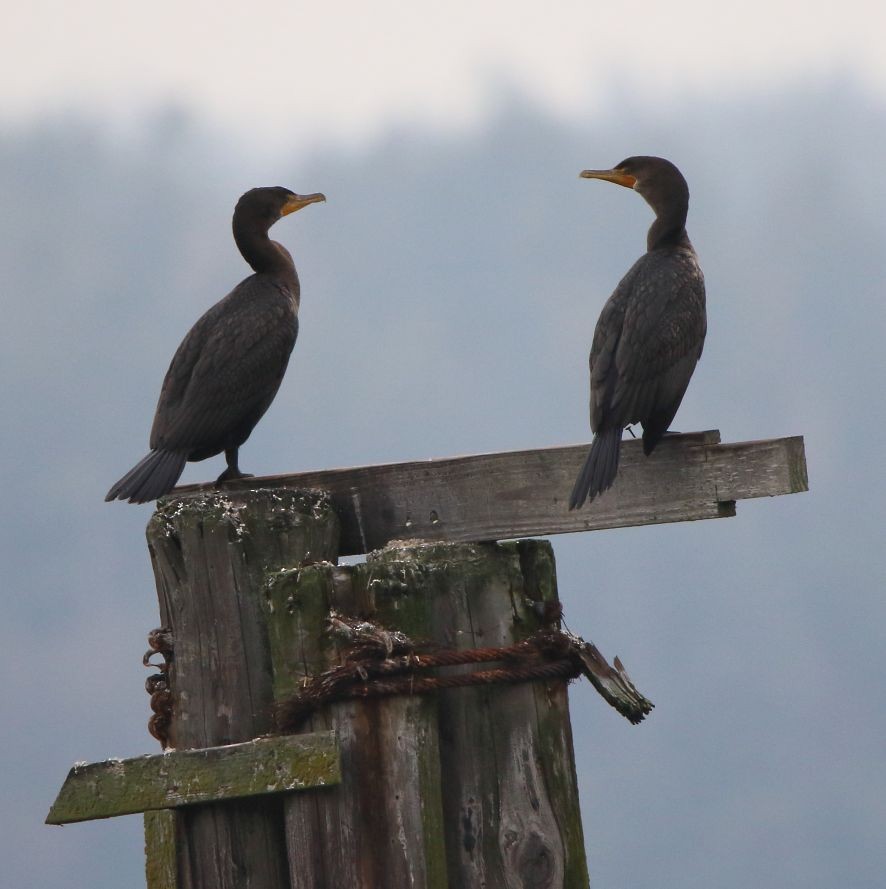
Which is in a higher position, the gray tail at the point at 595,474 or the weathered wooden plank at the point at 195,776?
the gray tail at the point at 595,474

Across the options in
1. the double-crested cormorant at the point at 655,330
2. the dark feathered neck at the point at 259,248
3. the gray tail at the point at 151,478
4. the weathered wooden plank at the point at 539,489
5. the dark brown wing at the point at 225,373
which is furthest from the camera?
the dark feathered neck at the point at 259,248

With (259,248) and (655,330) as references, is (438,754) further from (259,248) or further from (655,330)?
(259,248)

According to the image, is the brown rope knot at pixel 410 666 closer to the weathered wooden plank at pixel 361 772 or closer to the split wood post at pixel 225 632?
the weathered wooden plank at pixel 361 772

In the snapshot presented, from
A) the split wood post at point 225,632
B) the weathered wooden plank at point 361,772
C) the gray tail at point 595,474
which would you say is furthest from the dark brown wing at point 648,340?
the weathered wooden plank at point 361,772

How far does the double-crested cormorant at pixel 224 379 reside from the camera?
476cm

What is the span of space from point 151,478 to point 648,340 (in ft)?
5.63

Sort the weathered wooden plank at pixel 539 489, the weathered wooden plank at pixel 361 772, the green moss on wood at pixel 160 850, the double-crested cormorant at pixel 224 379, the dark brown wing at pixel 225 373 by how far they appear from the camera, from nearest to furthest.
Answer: the weathered wooden plank at pixel 361 772, the green moss on wood at pixel 160 850, the weathered wooden plank at pixel 539 489, the double-crested cormorant at pixel 224 379, the dark brown wing at pixel 225 373

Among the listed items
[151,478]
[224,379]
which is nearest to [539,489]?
[151,478]

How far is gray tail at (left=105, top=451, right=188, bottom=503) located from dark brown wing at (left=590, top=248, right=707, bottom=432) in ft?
4.78

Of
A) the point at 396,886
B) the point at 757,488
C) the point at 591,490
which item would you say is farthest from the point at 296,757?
the point at 757,488

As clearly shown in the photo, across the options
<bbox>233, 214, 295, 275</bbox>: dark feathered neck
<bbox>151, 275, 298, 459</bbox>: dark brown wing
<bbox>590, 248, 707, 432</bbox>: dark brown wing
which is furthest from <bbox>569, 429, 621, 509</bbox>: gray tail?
<bbox>233, 214, 295, 275</bbox>: dark feathered neck

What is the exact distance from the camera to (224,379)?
16.4ft

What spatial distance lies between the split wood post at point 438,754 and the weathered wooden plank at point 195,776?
56mm

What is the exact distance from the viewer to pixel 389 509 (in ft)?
11.0
